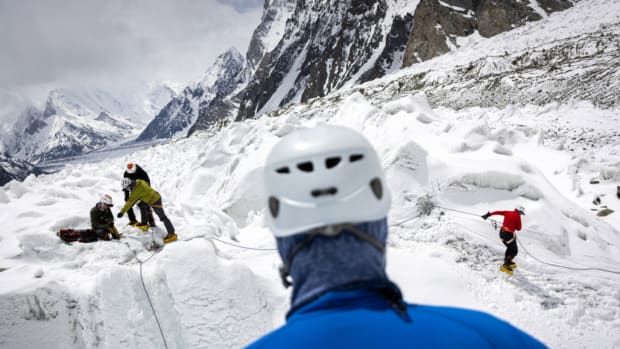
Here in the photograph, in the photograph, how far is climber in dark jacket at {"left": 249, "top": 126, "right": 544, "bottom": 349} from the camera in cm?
99

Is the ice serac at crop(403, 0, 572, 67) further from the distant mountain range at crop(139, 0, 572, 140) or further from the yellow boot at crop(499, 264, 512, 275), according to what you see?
the yellow boot at crop(499, 264, 512, 275)

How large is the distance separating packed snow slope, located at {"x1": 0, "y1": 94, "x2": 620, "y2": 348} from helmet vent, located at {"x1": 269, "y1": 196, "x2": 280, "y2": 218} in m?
2.63

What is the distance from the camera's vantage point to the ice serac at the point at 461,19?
139 feet

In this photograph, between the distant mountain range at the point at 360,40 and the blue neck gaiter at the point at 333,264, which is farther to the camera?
the distant mountain range at the point at 360,40

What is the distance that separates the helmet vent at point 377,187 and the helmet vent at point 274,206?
51cm

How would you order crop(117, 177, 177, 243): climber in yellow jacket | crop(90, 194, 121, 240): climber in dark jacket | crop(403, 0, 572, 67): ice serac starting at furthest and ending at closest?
crop(403, 0, 572, 67): ice serac → crop(117, 177, 177, 243): climber in yellow jacket → crop(90, 194, 121, 240): climber in dark jacket

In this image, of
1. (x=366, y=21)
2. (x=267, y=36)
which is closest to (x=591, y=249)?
(x=366, y=21)

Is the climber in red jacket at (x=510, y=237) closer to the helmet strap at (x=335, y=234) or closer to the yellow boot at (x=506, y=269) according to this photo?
the yellow boot at (x=506, y=269)

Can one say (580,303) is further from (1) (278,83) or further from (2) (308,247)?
(1) (278,83)

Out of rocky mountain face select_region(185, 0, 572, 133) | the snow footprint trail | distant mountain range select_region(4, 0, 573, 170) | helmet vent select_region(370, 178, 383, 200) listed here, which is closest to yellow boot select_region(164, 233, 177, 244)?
the snow footprint trail

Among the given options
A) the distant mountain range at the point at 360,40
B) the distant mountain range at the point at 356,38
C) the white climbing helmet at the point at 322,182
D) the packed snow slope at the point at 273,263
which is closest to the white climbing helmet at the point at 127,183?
the packed snow slope at the point at 273,263

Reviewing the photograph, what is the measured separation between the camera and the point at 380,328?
979mm

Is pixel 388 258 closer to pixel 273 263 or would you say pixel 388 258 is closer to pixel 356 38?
pixel 273 263

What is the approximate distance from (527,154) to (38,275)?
13.9 meters
